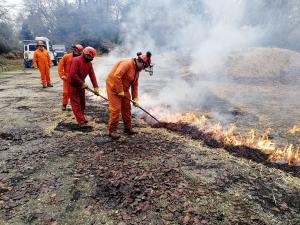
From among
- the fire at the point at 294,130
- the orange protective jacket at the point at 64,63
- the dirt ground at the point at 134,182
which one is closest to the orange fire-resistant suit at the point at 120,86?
the dirt ground at the point at 134,182

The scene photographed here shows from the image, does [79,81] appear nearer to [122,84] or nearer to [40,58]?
[122,84]

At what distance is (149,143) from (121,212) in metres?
2.19

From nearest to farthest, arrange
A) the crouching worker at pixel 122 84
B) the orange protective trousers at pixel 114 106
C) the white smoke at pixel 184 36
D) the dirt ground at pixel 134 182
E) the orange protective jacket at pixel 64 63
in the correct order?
the dirt ground at pixel 134 182 < the crouching worker at pixel 122 84 < the orange protective trousers at pixel 114 106 < the orange protective jacket at pixel 64 63 < the white smoke at pixel 184 36

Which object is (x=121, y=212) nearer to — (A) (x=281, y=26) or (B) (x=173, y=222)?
(B) (x=173, y=222)

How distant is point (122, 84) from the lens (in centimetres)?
575

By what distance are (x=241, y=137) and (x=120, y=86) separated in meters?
2.57

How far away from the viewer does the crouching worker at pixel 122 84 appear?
5.59 metres

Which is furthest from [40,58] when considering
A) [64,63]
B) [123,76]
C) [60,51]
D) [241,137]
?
[60,51]

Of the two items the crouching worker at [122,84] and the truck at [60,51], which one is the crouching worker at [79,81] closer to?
the crouching worker at [122,84]

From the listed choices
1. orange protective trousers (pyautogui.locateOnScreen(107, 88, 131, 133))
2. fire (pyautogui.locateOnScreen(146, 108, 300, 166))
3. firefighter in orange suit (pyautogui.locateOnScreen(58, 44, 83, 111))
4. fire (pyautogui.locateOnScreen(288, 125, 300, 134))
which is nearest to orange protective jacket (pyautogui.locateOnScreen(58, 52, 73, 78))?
firefighter in orange suit (pyautogui.locateOnScreen(58, 44, 83, 111))

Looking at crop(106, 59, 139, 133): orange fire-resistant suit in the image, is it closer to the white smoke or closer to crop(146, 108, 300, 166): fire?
crop(146, 108, 300, 166): fire

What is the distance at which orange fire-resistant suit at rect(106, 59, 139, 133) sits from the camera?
5605mm

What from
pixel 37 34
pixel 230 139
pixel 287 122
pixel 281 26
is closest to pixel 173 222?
pixel 230 139

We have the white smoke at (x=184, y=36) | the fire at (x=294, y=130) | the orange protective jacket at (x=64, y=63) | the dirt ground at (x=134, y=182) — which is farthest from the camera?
the white smoke at (x=184, y=36)
